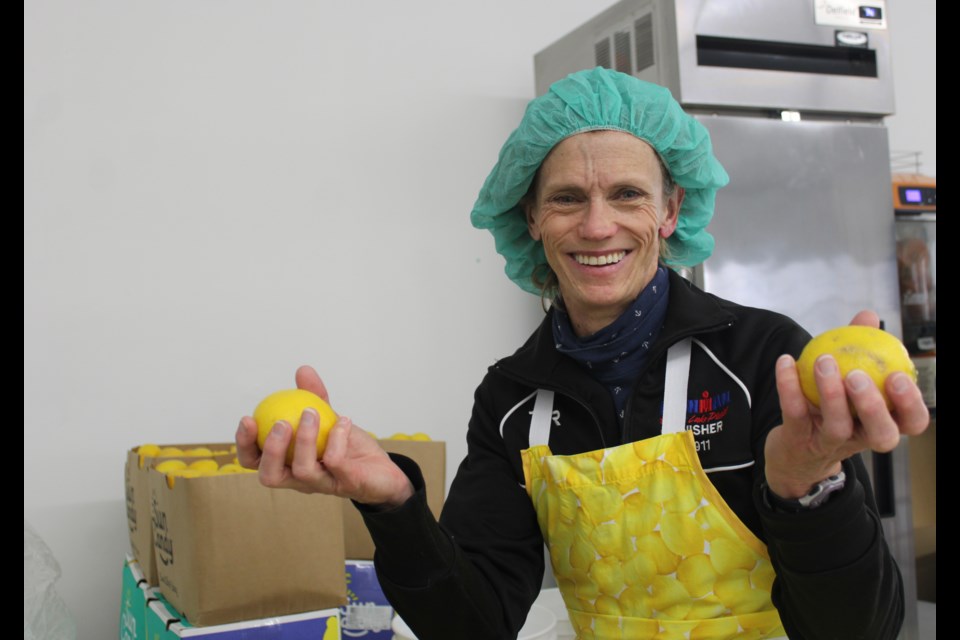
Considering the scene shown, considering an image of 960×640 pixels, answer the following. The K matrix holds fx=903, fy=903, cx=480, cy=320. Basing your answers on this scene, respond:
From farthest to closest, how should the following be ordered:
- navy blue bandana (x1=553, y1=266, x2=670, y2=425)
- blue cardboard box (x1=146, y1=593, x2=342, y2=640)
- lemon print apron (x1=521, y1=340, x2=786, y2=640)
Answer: blue cardboard box (x1=146, y1=593, x2=342, y2=640) < navy blue bandana (x1=553, y1=266, x2=670, y2=425) < lemon print apron (x1=521, y1=340, x2=786, y2=640)

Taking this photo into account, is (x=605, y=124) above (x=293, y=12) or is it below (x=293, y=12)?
below

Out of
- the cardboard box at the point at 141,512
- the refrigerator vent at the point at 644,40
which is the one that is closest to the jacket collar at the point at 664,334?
the cardboard box at the point at 141,512

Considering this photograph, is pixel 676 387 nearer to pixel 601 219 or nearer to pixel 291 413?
pixel 601 219

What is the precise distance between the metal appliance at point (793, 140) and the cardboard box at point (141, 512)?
1.48 metres

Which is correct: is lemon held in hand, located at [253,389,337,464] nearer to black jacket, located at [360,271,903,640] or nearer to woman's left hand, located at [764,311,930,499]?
black jacket, located at [360,271,903,640]

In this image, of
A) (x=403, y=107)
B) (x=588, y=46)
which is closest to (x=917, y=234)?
(x=588, y=46)

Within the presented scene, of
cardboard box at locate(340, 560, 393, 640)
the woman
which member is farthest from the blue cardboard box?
the woman

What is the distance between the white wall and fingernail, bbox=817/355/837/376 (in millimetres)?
2006

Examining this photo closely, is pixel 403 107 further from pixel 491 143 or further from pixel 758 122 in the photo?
pixel 758 122

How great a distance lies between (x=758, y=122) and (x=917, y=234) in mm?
697

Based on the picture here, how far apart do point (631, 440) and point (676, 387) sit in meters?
0.10

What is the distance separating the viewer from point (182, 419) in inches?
98.1

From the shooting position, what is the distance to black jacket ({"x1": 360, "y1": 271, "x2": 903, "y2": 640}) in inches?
37.4

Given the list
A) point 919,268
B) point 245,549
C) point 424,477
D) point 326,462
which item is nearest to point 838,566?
point 326,462
